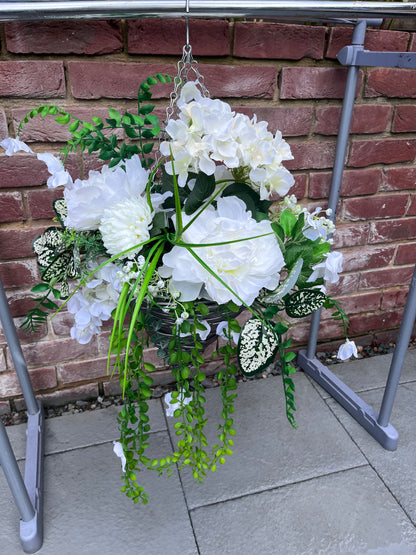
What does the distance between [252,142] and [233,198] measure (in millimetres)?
99

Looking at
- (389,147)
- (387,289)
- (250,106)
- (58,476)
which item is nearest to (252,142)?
(250,106)

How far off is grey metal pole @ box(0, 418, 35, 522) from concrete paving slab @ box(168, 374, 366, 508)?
15.4 inches

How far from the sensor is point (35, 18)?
88cm

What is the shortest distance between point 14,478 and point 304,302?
732mm

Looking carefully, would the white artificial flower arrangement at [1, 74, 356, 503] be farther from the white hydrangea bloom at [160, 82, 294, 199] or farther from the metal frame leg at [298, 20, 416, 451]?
the metal frame leg at [298, 20, 416, 451]

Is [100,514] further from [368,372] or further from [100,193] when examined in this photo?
[368,372]

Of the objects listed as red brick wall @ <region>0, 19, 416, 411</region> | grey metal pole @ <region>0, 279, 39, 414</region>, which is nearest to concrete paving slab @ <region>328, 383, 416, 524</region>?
red brick wall @ <region>0, 19, 416, 411</region>

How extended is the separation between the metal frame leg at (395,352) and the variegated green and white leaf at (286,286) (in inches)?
21.7

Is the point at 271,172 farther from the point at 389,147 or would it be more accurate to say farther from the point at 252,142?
the point at 389,147

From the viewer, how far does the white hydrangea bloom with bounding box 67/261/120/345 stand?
747 millimetres

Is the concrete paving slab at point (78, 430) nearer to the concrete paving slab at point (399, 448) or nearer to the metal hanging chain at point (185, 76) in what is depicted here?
the concrete paving slab at point (399, 448)

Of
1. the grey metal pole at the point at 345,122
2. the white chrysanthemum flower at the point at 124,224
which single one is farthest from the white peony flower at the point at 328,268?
the grey metal pole at the point at 345,122

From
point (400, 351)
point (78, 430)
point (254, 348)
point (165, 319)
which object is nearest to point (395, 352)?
point (400, 351)

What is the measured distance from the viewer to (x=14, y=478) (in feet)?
3.03
